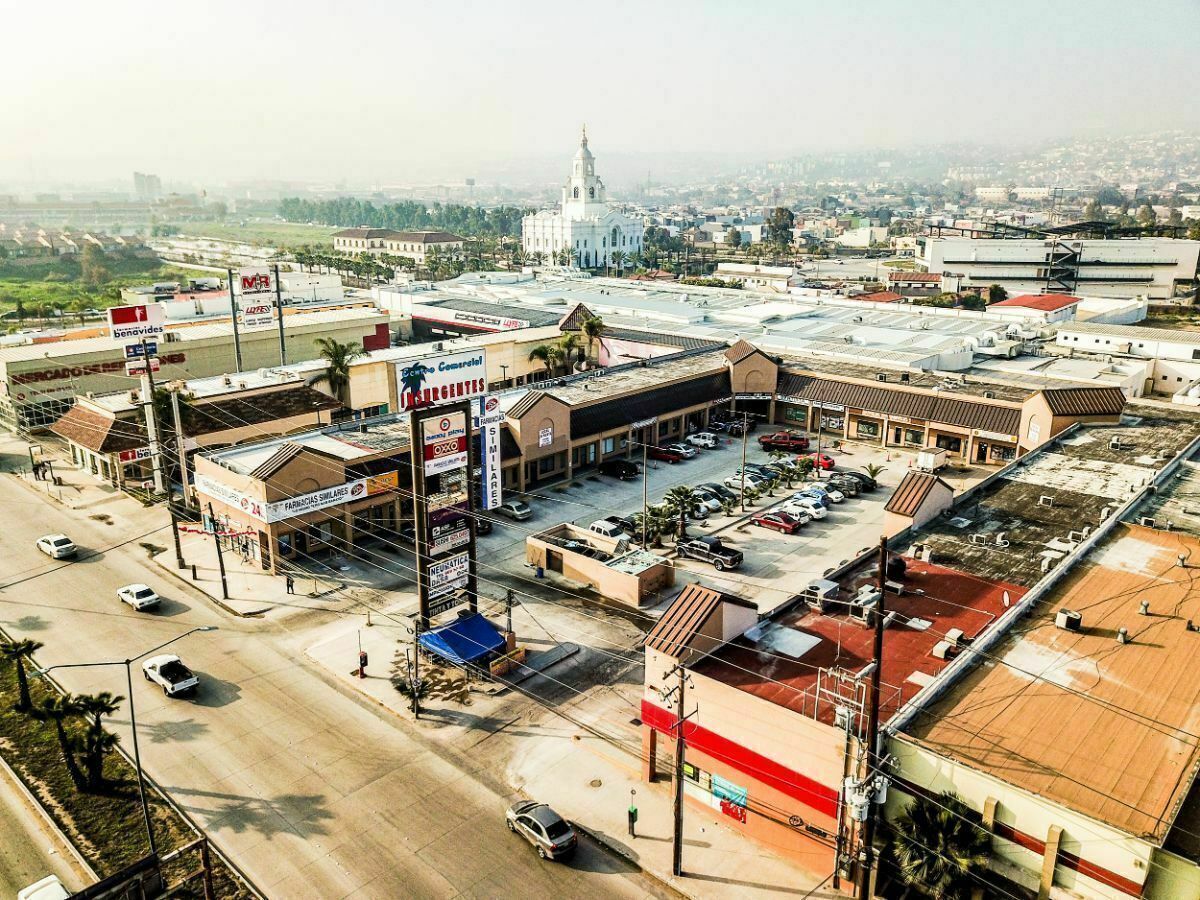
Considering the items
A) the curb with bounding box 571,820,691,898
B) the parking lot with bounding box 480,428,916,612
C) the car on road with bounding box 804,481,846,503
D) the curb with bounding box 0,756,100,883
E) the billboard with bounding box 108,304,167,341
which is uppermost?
the billboard with bounding box 108,304,167,341

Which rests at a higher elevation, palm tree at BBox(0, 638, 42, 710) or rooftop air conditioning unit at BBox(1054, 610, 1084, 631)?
rooftop air conditioning unit at BBox(1054, 610, 1084, 631)

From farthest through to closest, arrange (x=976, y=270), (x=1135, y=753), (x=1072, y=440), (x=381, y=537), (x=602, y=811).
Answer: (x=976, y=270) → (x=1072, y=440) → (x=381, y=537) → (x=602, y=811) → (x=1135, y=753)

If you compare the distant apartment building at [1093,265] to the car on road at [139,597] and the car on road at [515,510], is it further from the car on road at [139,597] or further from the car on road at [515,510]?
the car on road at [139,597]

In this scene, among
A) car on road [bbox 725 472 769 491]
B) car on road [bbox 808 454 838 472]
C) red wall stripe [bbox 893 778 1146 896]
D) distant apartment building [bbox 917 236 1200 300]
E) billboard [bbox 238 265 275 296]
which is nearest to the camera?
red wall stripe [bbox 893 778 1146 896]

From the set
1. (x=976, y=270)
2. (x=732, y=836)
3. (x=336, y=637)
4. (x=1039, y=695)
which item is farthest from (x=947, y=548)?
(x=976, y=270)

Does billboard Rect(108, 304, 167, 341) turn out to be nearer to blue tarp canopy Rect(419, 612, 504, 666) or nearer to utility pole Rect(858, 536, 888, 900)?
blue tarp canopy Rect(419, 612, 504, 666)

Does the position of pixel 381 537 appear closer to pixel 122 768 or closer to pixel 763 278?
pixel 122 768

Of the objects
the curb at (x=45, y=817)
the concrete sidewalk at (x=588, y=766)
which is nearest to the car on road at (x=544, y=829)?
the concrete sidewalk at (x=588, y=766)

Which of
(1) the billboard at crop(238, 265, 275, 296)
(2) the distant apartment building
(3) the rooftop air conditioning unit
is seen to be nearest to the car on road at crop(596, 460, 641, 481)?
(3) the rooftop air conditioning unit
